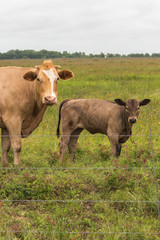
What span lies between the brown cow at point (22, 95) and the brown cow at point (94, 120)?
1110 millimetres

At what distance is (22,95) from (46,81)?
72 centimetres

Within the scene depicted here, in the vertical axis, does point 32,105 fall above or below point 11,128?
above

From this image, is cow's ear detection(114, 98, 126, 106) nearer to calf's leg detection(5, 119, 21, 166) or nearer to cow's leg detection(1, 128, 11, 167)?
calf's leg detection(5, 119, 21, 166)

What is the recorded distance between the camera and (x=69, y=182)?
5695 millimetres

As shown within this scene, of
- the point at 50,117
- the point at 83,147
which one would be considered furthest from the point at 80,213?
the point at 50,117

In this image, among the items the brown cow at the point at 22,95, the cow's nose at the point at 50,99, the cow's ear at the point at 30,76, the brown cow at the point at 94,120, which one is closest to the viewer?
the cow's nose at the point at 50,99

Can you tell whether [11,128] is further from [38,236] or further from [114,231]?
[114,231]

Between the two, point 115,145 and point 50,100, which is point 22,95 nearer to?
point 50,100

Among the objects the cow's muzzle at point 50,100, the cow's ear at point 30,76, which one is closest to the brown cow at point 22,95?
the cow's ear at point 30,76

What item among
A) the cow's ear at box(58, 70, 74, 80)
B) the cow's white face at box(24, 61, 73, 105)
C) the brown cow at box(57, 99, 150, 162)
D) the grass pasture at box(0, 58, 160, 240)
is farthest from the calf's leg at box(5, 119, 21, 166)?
the brown cow at box(57, 99, 150, 162)

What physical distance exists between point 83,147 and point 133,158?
1.61 metres

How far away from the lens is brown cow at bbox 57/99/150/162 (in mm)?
7148

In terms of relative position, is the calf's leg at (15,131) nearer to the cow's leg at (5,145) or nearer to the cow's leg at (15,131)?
the cow's leg at (15,131)

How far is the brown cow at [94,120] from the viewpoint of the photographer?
7148 mm
